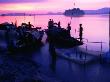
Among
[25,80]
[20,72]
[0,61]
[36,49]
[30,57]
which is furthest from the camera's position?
[36,49]

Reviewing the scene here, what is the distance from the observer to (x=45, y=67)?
27.4 m

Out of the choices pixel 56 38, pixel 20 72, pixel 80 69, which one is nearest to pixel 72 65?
pixel 80 69

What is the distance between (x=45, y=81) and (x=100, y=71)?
6.17 m

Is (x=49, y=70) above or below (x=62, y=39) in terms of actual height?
below

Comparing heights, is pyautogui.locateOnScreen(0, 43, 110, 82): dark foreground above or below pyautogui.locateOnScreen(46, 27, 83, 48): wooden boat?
below

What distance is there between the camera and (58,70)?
2612 cm

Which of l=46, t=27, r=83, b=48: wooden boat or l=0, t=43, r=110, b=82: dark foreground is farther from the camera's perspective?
l=46, t=27, r=83, b=48: wooden boat

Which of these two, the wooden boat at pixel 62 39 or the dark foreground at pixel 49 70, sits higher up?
the wooden boat at pixel 62 39

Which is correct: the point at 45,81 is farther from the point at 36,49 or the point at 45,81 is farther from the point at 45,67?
the point at 36,49

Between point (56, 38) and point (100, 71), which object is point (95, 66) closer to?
point (100, 71)

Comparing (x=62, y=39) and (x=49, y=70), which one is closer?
(x=49, y=70)

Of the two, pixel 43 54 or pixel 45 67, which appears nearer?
pixel 45 67

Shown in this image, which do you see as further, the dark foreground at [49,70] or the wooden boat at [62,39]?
the wooden boat at [62,39]

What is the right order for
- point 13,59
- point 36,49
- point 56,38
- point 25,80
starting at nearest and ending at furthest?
1. point 25,80
2. point 13,59
3. point 36,49
4. point 56,38
